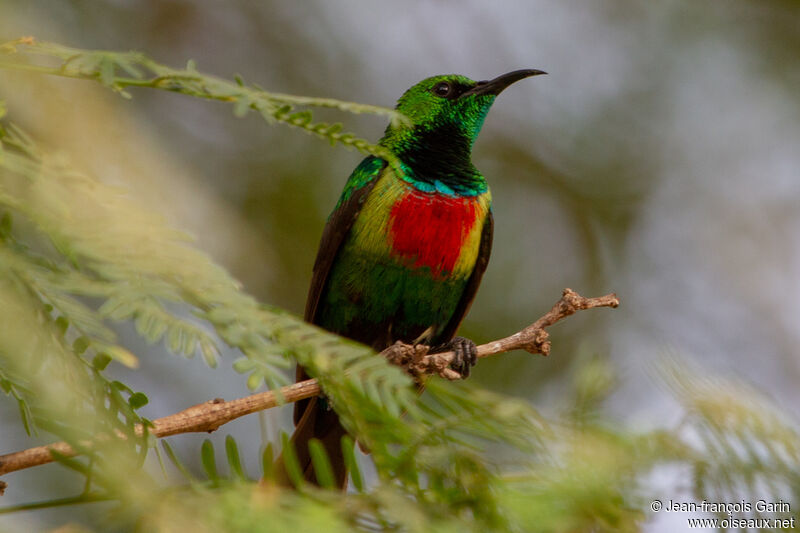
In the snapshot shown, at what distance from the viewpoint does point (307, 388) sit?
2.51 metres

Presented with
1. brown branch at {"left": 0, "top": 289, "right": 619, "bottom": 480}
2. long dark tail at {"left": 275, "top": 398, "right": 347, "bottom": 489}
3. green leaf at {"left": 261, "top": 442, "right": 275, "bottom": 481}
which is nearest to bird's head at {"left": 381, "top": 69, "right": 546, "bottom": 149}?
long dark tail at {"left": 275, "top": 398, "right": 347, "bottom": 489}

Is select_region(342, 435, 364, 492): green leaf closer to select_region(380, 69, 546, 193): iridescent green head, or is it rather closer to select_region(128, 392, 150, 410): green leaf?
select_region(128, 392, 150, 410): green leaf

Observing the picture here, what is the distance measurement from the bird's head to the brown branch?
226cm

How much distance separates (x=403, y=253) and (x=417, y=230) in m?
0.14

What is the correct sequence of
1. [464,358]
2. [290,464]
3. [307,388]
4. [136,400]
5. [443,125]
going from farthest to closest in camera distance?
[443,125], [464,358], [307,388], [136,400], [290,464]

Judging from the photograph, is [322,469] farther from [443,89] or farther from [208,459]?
[443,89]

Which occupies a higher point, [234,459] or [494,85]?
[494,85]

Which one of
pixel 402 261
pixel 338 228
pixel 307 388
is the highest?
pixel 338 228

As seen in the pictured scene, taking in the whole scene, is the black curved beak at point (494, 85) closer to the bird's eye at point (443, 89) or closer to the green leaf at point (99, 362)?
the bird's eye at point (443, 89)

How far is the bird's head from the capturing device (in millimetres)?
5016

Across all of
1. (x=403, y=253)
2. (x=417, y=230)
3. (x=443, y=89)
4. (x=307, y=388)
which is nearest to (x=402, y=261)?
(x=403, y=253)

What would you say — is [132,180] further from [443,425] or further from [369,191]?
[369,191]


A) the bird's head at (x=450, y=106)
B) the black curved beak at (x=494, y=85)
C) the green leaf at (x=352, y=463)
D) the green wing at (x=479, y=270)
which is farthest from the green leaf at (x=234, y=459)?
the black curved beak at (x=494, y=85)

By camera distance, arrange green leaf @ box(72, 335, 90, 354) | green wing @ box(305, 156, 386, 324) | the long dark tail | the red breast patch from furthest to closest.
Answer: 1. green wing @ box(305, 156, 386, 324)
2. the red breast patch
3. the long dark tail
4. green leaf @ box(72, 335, 90, 354)
